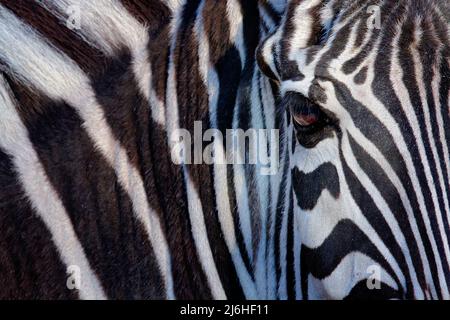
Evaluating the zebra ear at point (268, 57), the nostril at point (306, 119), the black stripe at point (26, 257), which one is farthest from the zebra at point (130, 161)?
the nostril at point (306, 119)

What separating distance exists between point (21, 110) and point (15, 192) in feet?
1.14

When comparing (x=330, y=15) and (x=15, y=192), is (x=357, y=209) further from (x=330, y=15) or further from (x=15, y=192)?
(x=15, y=192)

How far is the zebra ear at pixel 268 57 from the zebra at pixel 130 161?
0.42 ft

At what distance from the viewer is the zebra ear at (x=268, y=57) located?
2779 mm

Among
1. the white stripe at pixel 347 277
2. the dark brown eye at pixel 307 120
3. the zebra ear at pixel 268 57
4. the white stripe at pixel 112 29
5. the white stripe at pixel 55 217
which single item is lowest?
the white stripe at pixel 347 277

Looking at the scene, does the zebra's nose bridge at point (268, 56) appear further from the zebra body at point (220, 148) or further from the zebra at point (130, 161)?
the zebra at point (130, 161)

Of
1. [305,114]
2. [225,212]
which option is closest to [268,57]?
[305,114]

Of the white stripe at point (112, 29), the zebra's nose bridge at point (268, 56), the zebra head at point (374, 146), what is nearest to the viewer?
the zebra head at point (374, 146)

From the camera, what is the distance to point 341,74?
2641 millimetres

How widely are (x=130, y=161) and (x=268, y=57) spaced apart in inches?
29.6

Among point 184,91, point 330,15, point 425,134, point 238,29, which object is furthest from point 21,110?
point 425,134

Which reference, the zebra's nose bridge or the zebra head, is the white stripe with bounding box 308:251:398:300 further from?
the zebra's nose bridge

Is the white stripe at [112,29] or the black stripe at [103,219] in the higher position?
the white stripe at [112,29]

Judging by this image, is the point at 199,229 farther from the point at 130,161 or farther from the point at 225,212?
the point at 130,161
